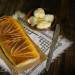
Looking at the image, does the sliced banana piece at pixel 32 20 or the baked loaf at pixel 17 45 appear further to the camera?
the sliced banana piece at pixel 32 20

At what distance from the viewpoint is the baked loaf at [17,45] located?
0.54 metres

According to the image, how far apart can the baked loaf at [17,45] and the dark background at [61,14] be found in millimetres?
62

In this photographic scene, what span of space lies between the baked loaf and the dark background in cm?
6

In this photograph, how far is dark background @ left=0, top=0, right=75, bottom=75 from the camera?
0.57 m

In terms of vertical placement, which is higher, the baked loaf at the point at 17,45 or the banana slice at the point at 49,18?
the banana slice at the point at 49,18

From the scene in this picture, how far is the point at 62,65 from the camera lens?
58cm

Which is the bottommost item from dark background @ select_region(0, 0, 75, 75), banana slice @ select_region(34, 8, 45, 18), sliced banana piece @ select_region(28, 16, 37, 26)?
dark background @ select_region(0, 0, 75, 75)

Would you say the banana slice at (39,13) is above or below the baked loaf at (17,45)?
above

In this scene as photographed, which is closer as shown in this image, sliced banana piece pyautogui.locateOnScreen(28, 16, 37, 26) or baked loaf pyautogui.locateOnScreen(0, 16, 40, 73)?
baked loaf pyautogui.locateOnScreen(0, 16, 40, 73)

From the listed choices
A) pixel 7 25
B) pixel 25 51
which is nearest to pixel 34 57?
pixel 25 51

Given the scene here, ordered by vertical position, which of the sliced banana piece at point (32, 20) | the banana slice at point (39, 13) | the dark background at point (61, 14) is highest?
the banana slice at point (39, 13)

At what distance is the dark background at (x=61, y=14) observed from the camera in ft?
1.88

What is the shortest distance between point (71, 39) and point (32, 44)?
124mm

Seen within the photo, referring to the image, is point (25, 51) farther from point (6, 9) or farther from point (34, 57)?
point (6, 9)
